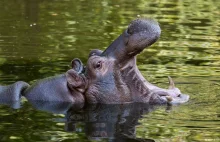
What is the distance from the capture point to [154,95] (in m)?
8.01

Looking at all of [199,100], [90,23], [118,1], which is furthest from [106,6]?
[199,100]

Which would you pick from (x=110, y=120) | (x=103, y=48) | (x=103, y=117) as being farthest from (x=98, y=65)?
(x=103, y=48)

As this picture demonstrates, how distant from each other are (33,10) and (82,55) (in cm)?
545

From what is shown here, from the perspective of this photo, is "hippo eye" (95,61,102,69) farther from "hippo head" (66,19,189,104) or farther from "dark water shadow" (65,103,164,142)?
"dark water shadow" (65,103,164,142)

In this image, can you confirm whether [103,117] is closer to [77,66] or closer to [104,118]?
[104,118]

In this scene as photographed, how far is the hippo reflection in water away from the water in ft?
0.45

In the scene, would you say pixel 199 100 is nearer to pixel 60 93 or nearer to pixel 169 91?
pixel 169 91

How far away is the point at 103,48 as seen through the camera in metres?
11.9

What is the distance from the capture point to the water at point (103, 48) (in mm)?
6988

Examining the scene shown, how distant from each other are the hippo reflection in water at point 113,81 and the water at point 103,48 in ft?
0.45

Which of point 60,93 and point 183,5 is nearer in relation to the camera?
point 60,93

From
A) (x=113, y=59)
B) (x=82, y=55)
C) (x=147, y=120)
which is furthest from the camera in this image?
(x=82, y=55)

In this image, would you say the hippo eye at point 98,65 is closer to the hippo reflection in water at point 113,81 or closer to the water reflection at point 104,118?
the hippo reflection in water at point 113,81

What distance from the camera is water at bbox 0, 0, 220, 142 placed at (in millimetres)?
6988
